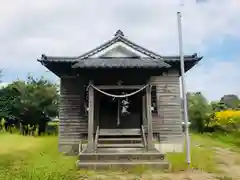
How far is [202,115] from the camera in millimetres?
23750

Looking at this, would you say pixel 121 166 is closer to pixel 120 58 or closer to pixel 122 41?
pixel 120 58

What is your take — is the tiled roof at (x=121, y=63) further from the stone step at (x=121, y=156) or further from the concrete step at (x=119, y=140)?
the stone step at (x=121, y=156)

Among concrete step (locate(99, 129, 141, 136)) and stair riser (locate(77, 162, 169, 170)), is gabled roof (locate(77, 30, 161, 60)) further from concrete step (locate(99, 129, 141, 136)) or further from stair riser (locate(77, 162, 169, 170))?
stair riser (locate(77, 162, 169, 170))

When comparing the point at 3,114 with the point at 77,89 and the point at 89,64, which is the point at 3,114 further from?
the point at 89,64

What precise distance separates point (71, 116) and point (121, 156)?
171 inches

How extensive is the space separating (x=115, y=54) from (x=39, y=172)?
6431 mm

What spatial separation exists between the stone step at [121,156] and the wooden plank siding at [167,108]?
3595 mm

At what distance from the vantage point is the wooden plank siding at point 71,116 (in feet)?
40.7

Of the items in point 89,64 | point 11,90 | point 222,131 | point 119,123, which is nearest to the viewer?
point 89,64

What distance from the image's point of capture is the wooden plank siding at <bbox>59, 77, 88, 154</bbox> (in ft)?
40.7

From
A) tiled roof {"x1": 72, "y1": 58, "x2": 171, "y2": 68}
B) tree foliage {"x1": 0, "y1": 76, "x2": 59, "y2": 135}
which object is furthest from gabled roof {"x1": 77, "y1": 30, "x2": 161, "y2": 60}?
tree foliage {"x1": 0, "y1": 76, "x2": 59, "y2": 135}

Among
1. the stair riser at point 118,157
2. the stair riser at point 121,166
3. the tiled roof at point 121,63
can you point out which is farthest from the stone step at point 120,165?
the tiled roof at point 121,63

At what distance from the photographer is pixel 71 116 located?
1255 cm

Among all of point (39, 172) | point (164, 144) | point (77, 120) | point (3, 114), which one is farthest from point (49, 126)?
point (39, 172)
